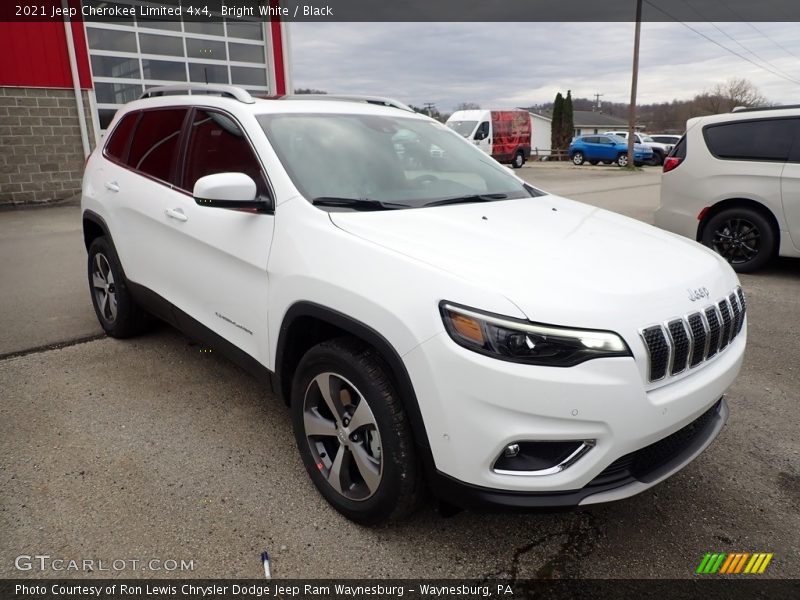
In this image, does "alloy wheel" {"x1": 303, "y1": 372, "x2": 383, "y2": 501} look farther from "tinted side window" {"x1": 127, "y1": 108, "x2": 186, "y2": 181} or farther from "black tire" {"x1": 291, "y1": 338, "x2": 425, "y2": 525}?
"tinted side window" {"x1": 127, "y1": 108, "x2": 186, "y2": 181}

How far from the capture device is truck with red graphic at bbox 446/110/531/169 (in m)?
26.7

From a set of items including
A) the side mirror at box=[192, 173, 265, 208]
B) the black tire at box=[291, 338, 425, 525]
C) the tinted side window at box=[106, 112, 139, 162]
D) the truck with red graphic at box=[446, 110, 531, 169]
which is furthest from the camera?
the truck with red graphic at box=[446, 110, 531, 169]

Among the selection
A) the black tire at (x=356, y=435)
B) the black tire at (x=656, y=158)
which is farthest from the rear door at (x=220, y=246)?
the black tire at (x=656, y=158)

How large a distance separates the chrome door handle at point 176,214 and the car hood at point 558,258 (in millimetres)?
1181

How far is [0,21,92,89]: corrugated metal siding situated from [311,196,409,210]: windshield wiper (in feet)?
39.3

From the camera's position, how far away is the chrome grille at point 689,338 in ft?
6.63

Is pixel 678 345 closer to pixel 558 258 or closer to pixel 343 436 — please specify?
pixel 558 258

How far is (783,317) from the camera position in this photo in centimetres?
527

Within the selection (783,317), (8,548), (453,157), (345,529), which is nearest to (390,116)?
(453,157)

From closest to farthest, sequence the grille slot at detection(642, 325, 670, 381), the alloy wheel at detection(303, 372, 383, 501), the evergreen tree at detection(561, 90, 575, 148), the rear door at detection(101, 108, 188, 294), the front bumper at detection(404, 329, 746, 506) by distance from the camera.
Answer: the front bumper at detection(404, 329, 746, 506), the grille slot at detection(642, 325, 670, 381), the alloy wheel at detection(303, 372, 383, 501), the rear door at detection(101, 108, 188, 294), the evergreen tree at detection(561, 90, 575, 148)

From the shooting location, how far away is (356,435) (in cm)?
240

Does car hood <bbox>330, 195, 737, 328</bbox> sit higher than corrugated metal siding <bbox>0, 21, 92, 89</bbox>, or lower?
lower

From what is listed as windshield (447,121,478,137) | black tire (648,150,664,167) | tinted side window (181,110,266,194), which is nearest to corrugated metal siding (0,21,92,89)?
tinted side window (181,110,266,194)
